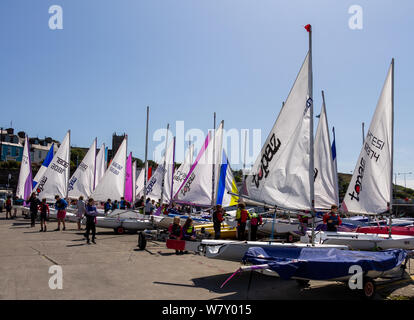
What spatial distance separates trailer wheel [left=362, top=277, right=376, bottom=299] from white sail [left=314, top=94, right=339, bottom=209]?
9.49 metres

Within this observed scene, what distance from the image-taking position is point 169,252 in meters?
10.7

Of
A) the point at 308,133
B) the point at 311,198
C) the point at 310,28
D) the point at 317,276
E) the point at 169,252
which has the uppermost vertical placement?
the point at 310,28

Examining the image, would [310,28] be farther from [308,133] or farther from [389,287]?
[389,287]

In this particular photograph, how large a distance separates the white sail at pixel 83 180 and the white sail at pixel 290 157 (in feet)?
50.7

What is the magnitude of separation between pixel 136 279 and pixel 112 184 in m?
13.5

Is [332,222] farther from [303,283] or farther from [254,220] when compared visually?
[303,283]

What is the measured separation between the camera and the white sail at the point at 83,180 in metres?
22.1

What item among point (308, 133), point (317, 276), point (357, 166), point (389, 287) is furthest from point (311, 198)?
point (357, 166)

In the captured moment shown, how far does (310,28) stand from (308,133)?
Answer: 2758mm

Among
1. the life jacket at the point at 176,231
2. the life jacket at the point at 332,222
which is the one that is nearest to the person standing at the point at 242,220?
the life jacket at the point at 176,231

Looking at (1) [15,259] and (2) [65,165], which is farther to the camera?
(2) [65,165]

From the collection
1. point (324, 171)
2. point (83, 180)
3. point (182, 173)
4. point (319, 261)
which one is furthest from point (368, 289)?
point (83, 180)
